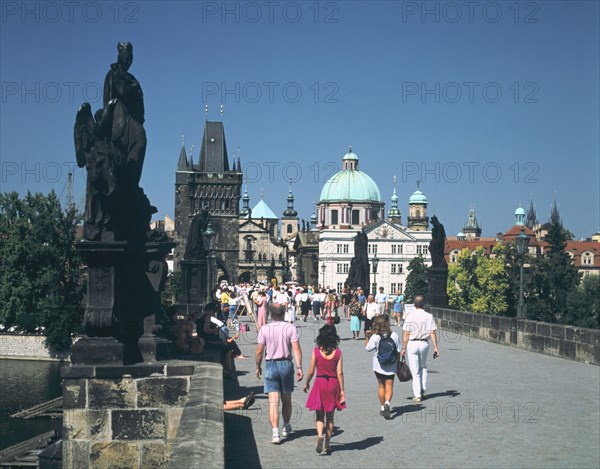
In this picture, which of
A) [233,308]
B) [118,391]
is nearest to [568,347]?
[118,391]

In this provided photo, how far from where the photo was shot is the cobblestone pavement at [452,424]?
864 cm

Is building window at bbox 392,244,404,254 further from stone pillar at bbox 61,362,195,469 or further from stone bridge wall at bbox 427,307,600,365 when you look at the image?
stone pillar at bbox 61,362,195,469

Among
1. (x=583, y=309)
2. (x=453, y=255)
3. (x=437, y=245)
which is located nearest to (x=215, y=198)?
(x=453, y=255)

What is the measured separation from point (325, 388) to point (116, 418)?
204cm

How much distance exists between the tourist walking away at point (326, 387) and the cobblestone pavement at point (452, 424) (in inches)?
10.6

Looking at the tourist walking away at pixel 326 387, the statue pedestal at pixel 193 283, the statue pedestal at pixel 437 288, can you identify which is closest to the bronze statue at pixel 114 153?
the tourist walking away at pixel 326 387

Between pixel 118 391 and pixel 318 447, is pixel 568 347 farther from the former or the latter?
pixel 118 391

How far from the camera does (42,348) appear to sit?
55250 millimetres

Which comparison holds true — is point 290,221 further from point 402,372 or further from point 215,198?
point 402,372

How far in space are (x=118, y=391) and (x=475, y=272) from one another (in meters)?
84.0

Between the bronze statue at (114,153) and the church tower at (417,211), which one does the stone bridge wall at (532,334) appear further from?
the church tower at (417,211)

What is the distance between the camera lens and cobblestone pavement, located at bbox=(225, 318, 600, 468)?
28.3ft

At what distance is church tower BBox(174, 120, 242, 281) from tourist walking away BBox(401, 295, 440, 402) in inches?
4252

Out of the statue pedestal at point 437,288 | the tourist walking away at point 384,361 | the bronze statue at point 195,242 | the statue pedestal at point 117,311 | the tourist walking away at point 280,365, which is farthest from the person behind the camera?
the bronze statue at point 195,242
